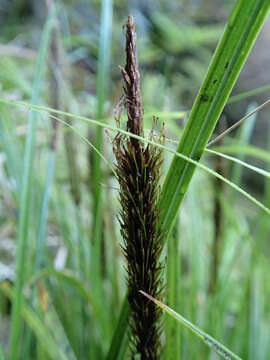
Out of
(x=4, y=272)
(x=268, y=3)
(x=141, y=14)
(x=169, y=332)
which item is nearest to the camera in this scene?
(x=268, y=3)

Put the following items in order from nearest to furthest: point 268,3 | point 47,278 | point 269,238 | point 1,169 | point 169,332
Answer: point 268,3 < point 169,332 < point 47,278 < point 1,169 < point 269,238

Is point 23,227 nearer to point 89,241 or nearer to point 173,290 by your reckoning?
point 173,290

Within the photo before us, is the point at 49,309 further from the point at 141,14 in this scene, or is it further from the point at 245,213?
the point at 141,14

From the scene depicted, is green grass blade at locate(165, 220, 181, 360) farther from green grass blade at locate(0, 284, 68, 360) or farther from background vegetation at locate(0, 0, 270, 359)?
green grass blade at locate(0, 284, 68, 360)

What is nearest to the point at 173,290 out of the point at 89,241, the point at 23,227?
the point at 23,227

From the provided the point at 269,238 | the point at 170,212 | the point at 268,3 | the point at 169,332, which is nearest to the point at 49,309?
the point at 169,332

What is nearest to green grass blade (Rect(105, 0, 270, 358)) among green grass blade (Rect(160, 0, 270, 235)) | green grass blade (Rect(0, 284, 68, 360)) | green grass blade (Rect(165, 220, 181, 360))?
green grass blade (Rect(160, 0, 270, 235))
